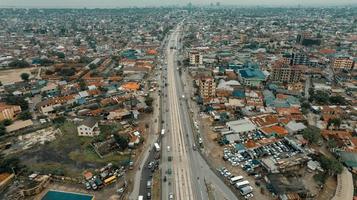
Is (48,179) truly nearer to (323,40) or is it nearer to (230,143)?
(230,143)

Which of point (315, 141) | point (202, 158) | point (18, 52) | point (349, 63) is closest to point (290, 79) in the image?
point (349, 63)

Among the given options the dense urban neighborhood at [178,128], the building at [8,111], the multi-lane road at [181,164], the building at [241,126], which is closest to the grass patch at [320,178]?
the dense urban neighborhood at [178,128]

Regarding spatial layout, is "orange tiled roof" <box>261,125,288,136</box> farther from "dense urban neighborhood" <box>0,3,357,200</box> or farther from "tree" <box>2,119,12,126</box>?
"tree" <box>2,119,12,126</box>

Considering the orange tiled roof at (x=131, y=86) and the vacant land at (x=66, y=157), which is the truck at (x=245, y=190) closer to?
the vacant land at (x=66, y=157)

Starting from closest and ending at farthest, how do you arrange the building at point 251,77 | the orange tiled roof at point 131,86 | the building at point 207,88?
the building at point 207,88 < the orange tiled roof at point 131,86 < the building at point 251,77

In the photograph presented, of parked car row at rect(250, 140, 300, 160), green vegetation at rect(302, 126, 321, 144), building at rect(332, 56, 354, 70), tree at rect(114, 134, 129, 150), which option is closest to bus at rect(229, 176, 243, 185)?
parked car row at rect(250, 140, 300, 160)
